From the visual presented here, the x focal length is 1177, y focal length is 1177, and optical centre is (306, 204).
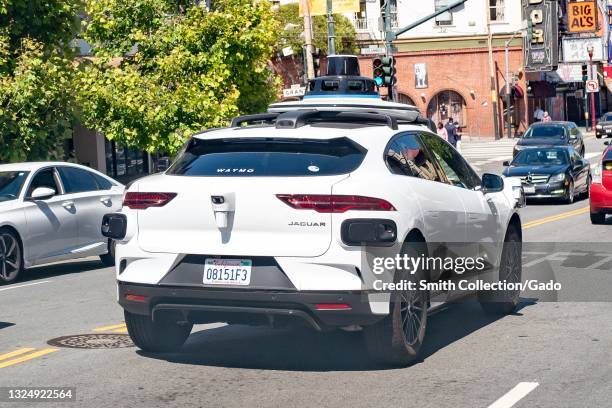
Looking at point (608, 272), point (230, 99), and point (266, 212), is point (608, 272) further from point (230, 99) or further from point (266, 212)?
point (230, 99)

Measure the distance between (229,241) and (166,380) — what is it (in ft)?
3.53

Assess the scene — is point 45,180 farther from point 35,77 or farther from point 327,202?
point 327,202

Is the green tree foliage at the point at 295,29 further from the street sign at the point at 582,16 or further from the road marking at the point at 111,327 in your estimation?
the road marking at the point at 111,327

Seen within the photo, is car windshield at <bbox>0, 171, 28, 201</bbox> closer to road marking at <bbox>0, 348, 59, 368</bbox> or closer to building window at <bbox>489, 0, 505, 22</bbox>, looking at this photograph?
road marking at <bbox>0, 348, 59, 368</bbox>

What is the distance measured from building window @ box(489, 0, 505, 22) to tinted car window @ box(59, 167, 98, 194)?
60.3 m

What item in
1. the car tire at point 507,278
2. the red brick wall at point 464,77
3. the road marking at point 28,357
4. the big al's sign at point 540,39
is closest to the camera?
the road marking at point 28,357

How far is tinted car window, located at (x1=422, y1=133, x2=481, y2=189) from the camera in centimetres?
1014

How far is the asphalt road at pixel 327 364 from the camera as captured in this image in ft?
25.1

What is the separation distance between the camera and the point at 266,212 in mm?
8195

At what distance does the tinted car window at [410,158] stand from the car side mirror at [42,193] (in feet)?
25.8

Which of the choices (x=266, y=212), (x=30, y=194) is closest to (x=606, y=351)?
(x=266, y=212)

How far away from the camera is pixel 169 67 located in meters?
28.0

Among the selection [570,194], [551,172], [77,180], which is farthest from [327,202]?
[570,194]

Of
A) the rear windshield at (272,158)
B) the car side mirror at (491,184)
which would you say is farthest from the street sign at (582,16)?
the rear windshield at (272,158)
